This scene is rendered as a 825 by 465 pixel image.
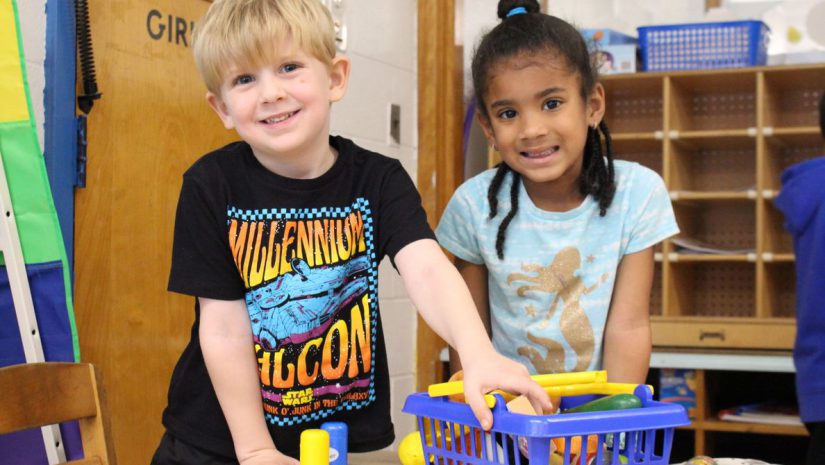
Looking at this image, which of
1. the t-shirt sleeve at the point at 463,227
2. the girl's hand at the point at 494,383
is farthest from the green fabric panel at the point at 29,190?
the girl's hand at the point at 494,383

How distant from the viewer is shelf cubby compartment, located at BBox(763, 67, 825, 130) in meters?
3.53

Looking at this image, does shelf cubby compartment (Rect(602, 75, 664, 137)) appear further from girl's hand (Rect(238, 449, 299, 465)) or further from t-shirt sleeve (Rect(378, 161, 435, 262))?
girl's hand (Rect(238, 449, 299, 465))

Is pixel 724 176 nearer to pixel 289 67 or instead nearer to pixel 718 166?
pixel 718 166

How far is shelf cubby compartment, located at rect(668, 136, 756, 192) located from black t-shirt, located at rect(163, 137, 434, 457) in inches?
109

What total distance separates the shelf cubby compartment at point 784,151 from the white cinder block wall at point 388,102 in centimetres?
133

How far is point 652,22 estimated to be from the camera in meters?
4.05

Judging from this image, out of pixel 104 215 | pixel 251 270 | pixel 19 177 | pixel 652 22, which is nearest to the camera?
pixel 251 270

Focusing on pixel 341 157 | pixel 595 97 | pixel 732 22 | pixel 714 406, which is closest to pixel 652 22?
pixel 732 22

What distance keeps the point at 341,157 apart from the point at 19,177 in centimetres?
56

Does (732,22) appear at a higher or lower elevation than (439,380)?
higher

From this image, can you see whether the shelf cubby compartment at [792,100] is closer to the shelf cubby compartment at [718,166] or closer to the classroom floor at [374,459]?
the shelf cubby compartment at [718,166]

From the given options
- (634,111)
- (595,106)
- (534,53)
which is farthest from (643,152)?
(534,53)

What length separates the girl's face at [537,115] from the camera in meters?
1.46

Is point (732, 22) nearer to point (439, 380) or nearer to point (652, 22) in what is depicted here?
point (652, 22)
